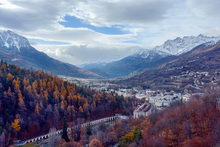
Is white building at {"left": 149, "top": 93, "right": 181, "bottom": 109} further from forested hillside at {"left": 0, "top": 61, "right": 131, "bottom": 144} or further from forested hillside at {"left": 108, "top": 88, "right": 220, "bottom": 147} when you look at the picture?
forested hillside at {"left": 108, "top": 88, "right": 220, "bottom": 147}

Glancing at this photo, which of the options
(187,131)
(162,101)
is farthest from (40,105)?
(162,101)

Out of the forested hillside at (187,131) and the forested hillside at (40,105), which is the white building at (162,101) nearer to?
the forested hillside at (40,105)

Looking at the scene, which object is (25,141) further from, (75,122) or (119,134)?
(119,134)

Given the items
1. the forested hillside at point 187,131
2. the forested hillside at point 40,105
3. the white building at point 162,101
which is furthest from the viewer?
the white building at point 162,101

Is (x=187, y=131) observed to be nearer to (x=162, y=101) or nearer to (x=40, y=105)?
(x=40, y=105)

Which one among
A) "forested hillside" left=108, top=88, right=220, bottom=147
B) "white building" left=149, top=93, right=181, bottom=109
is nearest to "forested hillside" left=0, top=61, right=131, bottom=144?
"white building" left=149, top=93, right=181, bottom=109

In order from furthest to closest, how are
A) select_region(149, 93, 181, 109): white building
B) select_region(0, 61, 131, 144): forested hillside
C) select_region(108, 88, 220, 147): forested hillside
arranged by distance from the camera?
select_region(149, 93, 181, 109): white building, select_region(0, 61, 131, 144): forested hillside, select_region(108, 88, 220, 147): forested hillside

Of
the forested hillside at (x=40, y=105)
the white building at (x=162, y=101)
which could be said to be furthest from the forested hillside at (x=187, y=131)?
the white building at (x=162, y=101)

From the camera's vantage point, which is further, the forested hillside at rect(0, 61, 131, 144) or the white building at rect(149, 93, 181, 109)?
the white building at rect(149, 93, 181, 109)
